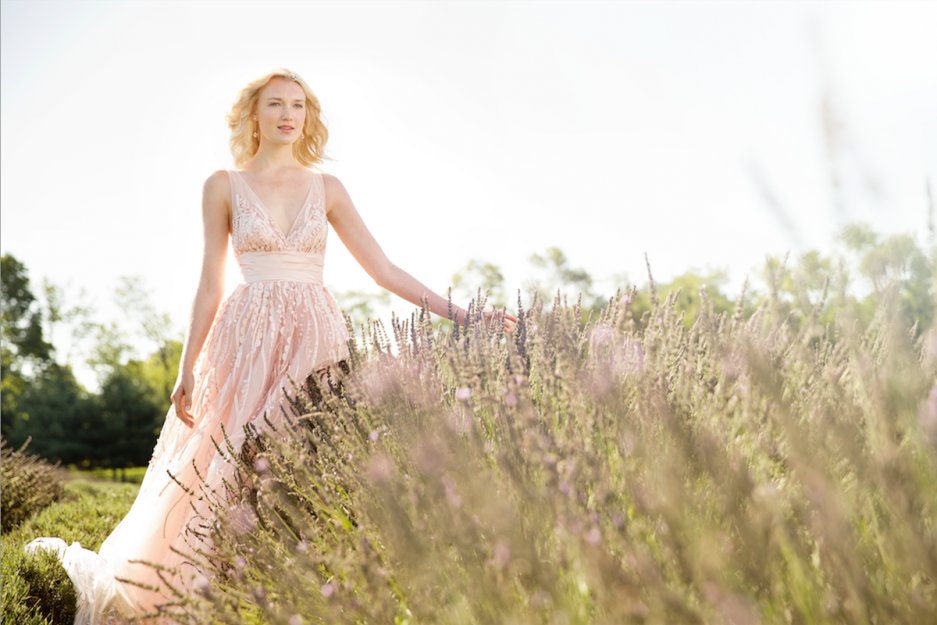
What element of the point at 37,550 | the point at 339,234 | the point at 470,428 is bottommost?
the point at 37,550

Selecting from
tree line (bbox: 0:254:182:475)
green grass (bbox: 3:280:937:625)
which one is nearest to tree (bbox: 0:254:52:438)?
tree line (bbox: 0:254:182:475)

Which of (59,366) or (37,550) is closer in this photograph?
(37,550)

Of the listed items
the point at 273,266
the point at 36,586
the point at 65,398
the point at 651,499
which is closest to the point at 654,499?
the point at 651,499

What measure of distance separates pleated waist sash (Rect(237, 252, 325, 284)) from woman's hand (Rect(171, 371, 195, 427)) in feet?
1.88

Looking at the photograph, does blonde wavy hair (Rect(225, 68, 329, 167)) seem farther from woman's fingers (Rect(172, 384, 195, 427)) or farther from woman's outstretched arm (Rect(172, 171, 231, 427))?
woman's fingers (Rect(172, 384, 195, 427))

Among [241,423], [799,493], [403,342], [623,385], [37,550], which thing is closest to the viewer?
[799,493]

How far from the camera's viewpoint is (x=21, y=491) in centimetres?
518

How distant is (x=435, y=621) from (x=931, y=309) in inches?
38.9

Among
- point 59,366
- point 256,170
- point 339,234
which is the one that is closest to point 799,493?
point 339,234

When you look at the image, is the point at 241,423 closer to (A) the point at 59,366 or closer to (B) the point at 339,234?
(B) the point at 339,234

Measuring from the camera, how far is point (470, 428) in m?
1.22

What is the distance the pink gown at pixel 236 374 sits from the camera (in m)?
2.43

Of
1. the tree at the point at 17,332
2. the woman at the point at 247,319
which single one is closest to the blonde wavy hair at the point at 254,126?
the woman at the point at 247,319

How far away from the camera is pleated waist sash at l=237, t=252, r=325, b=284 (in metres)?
3.08
